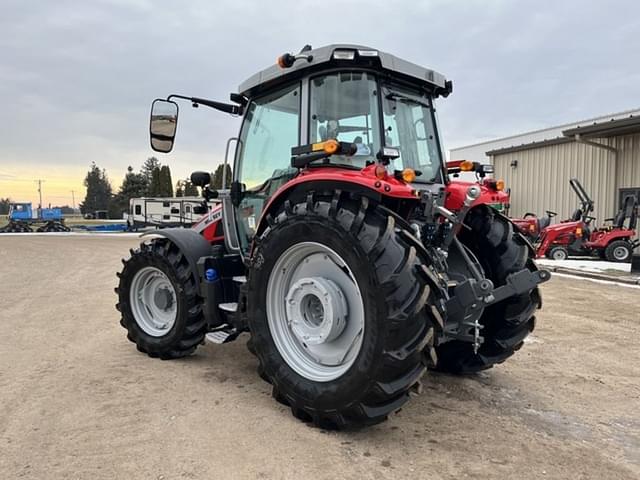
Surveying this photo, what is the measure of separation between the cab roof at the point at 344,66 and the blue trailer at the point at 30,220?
3771 cm

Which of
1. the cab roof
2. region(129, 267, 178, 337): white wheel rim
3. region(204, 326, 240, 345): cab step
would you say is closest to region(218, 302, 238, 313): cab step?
region(204, 326, 240, 345): cab step

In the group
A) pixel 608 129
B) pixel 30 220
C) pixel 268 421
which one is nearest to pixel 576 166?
pixel 608 129

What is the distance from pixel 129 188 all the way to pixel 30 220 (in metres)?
34.7

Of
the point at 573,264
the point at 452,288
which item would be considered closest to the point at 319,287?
the point at 452,288

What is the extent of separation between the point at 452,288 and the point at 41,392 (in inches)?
121

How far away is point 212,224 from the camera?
4.71m

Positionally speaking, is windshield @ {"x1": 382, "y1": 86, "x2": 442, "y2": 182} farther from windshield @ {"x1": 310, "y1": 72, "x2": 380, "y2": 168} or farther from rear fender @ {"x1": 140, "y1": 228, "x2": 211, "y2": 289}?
rear fender @ {"x1": 140, "y1": 228, "x2": 211, "y2": 289}

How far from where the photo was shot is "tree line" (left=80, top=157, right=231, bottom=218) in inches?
2244

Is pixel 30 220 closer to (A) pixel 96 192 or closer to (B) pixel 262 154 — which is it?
(B) pixel 262 154

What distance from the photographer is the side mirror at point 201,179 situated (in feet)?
Result: 14.7

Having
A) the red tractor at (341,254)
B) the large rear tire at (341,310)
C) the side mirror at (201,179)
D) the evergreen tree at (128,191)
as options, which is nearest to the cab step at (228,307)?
the red tractor at (341,254)

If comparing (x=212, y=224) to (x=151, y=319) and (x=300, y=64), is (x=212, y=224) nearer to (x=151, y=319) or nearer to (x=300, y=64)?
(x=151, y=319)

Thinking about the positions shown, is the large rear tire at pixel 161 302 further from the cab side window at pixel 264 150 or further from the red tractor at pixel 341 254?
the cab side window at pixel 264 150

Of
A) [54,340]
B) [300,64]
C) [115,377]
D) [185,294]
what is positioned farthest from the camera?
[54,340]
